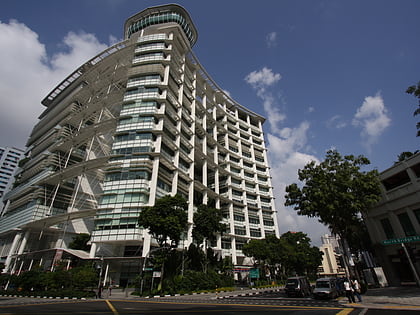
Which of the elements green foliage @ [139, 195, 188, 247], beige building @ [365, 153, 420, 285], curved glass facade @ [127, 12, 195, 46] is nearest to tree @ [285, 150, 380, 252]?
beige building @ [365, 153, 420, 285]

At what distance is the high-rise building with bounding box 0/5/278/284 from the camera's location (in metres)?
36.1

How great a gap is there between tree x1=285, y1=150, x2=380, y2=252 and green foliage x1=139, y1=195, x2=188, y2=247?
13.4 m

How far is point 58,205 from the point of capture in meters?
47.5

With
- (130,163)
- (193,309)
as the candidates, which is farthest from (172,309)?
(130,163)

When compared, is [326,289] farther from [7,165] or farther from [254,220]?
[7,165]

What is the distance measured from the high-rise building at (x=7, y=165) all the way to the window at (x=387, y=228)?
145m

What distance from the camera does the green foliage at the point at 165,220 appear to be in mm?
25250

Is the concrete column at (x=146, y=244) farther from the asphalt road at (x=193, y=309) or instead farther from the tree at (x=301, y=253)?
the tree at (x=301, y=253)

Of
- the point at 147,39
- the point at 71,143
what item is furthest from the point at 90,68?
the point at 71,143

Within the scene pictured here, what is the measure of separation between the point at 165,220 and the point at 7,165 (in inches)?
5341

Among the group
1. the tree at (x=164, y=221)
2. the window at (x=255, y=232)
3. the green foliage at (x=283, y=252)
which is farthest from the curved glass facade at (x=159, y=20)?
the window at (x=255, y=232)

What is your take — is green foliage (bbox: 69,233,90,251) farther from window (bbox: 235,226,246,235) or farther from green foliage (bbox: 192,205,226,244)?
window (bbox: 235,226,246,235)

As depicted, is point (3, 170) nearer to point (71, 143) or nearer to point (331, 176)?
point (71, 143)

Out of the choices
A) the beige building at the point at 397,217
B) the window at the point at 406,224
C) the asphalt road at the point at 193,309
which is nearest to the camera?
the asphalt road at the point at 193,309
